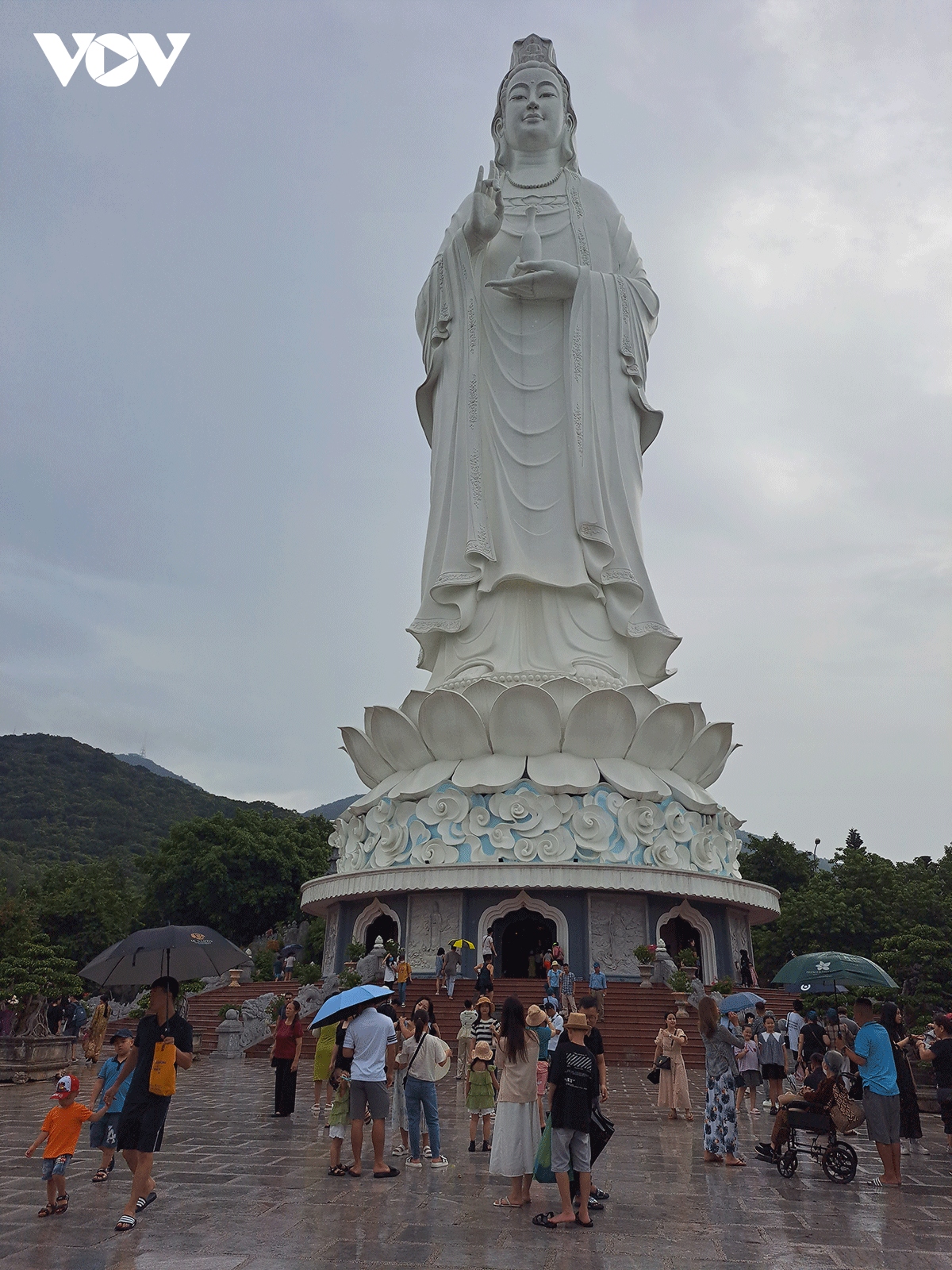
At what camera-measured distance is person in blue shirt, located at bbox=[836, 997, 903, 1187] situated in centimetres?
742

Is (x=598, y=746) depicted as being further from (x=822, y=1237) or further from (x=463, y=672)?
(x=822, y=1237)

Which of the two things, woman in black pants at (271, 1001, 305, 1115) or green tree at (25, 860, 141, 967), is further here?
green tree at (25, 860, 141, 967)

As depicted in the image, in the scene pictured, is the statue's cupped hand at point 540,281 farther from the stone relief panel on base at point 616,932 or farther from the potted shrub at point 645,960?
the potted shrub at point 645,960

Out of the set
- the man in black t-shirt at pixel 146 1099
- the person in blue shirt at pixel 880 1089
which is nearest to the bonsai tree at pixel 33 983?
the man in black t-shirt at pixel 146 1099

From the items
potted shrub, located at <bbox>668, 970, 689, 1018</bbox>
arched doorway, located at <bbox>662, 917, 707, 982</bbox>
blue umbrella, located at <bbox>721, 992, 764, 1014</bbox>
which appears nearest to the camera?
blue umbrella, located at <bbox>721, 992, 764, 1014</bbox>

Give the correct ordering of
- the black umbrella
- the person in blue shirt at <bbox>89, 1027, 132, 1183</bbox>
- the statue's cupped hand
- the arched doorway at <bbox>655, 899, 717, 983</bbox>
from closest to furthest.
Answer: the person in blue shirt at <bbox>89, 1027, 132, 1183</bbox>
the black umbrella
the arched doorway at <bbox>655, 899, 717, 983</bbox>
the statue's cupped hand

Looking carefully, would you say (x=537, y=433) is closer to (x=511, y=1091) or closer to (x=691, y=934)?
(x=691, y=934)

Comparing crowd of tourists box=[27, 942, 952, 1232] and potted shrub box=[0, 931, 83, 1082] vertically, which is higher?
potted shrub box=[0, 931, 83, 1082]

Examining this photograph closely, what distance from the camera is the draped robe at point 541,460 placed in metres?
23.1

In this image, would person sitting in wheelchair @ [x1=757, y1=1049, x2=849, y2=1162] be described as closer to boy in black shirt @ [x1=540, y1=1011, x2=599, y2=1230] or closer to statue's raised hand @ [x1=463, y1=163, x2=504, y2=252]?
boy in black shirt @ [x1=540, y1=1011, x2=599, y2=1230]

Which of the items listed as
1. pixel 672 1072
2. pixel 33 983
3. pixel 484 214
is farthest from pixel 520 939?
pixel 484 214

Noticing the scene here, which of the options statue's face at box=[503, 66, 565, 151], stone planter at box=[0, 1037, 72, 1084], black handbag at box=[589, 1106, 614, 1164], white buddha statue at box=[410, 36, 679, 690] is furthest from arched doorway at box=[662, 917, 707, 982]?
statue's face at box=[503, 66, 565, 151]

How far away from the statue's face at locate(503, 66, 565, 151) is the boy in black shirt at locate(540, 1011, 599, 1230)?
25660 millimetres

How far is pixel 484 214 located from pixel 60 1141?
22143mm
